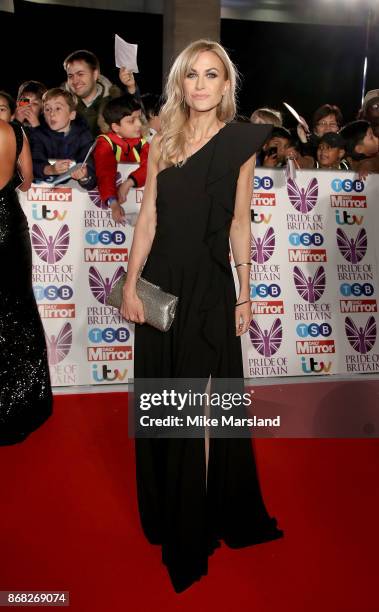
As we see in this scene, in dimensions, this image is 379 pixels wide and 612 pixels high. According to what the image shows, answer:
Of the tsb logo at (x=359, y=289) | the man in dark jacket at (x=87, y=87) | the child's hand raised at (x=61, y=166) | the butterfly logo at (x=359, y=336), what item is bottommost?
the butterfly logo at (x=359, y=336)

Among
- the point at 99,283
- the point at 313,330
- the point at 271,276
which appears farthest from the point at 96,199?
the point at 313,330

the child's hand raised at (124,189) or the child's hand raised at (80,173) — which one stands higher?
the child's hand raised at (80,173)

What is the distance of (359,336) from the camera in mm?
4594

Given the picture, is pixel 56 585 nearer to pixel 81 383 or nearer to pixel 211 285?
pixel 211 285

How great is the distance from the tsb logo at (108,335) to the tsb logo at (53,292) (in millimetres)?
299

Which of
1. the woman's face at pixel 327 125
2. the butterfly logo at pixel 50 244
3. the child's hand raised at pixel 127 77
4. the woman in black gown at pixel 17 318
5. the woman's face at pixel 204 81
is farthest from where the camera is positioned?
the woman's face at pixel 327 125

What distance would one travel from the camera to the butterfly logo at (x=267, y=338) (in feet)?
14.5

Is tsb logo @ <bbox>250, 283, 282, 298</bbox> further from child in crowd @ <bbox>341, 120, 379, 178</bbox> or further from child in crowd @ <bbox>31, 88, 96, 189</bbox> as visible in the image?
child in crowd @ <bbox>31, 88, 96, 189</bbox>

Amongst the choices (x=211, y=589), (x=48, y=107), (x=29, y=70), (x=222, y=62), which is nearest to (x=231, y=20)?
(x=29, y=70)

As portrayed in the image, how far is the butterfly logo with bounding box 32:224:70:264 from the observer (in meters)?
4.16

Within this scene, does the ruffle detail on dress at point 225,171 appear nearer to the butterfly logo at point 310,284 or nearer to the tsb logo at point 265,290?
the tsb logo at point 265,290

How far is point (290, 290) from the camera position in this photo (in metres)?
4.49

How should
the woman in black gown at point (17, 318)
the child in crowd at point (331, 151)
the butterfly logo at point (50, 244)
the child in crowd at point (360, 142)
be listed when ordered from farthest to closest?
the child in crowd at point (360, 142) < the child in crowd at point (331, 151) < the butterfly logo at point (50, 244) < the woman in black gown at point (17, 318)

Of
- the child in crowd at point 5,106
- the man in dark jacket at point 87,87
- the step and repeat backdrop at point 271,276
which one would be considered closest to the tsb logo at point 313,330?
the step and repeat backdrop at point 271,276
